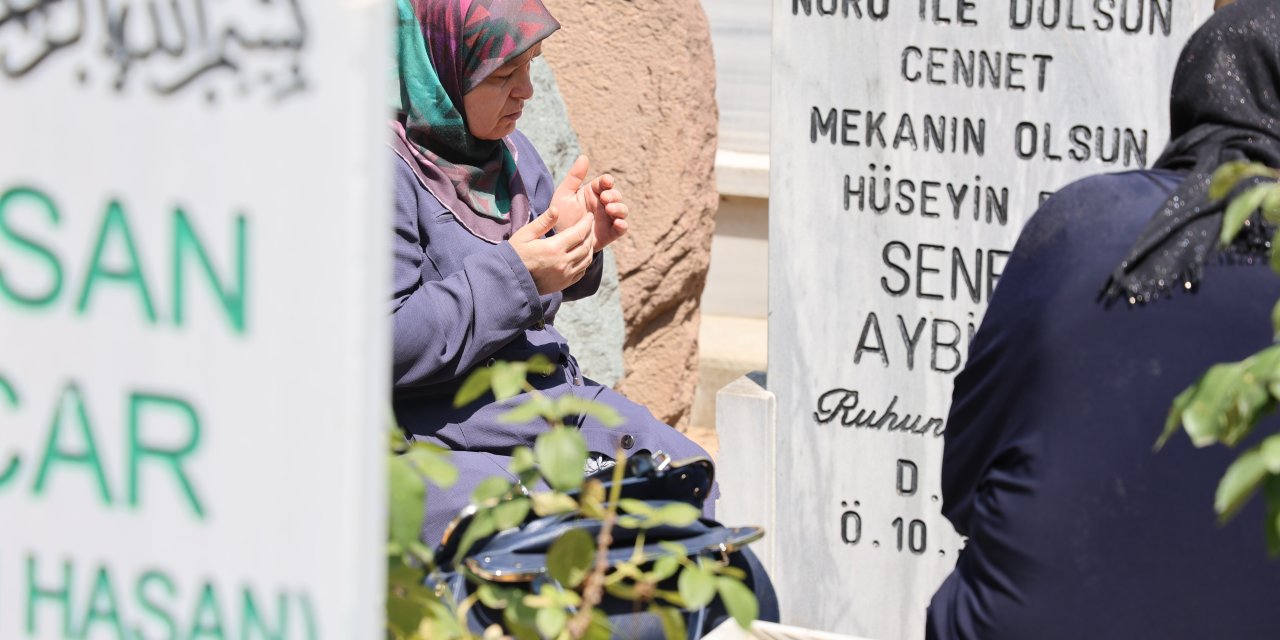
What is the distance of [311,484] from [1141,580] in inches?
47.9

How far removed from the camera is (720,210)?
20.0 ft

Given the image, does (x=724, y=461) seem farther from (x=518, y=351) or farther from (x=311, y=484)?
(x=311, y=484)

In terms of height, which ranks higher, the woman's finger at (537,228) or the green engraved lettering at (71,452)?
the woman's finger at (537,228)

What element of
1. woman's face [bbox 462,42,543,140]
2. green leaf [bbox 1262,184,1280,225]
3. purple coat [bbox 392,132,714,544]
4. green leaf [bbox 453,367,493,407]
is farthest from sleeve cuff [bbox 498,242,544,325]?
green leaf [bbox 1262,184,1280,225]

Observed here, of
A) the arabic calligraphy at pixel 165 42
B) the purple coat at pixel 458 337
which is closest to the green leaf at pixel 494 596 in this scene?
the arabic calligraphy at pixel 165 42

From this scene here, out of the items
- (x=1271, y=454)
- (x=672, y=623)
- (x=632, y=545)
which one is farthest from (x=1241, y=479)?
(x=632, y=545)

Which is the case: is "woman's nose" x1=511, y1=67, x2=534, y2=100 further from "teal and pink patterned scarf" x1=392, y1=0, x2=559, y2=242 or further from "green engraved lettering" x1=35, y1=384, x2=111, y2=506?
"green engraved lettering" x1=35, y1=384, x2=111, y2=506

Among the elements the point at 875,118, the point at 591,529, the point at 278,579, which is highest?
the point at 875,118

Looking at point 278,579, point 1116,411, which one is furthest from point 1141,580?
point 278,579

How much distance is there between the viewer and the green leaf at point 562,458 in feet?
4.78

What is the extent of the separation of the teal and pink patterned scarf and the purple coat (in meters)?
0.05

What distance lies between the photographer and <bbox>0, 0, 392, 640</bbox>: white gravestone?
1.23m

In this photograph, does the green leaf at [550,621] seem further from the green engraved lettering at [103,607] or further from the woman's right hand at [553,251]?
the woman's right hand at [553,251]

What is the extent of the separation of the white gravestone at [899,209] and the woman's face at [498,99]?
758mm
